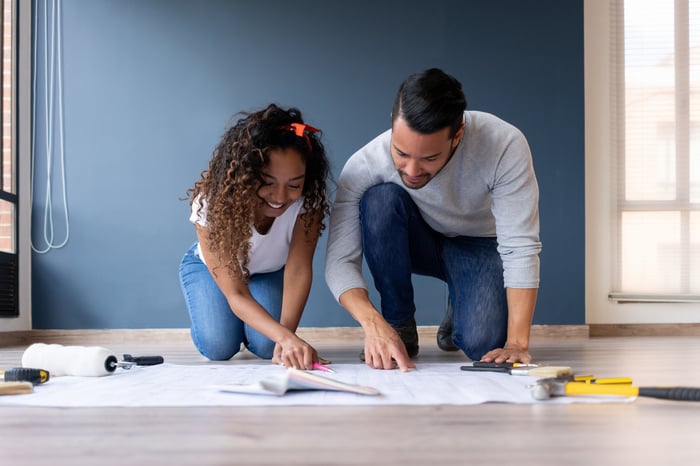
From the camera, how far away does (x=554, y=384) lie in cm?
133

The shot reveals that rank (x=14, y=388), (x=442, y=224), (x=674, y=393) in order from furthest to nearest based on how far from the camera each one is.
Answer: (x=442, y=224)
(x=14, y=388)
(x=674, y=393)

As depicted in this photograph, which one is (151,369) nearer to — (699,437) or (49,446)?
(49,446)

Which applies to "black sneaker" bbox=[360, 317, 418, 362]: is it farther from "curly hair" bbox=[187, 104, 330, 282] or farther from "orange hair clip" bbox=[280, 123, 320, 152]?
"orange hair clip" bbox=[280, 123, 320, 152]

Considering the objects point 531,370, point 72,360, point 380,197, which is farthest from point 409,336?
point 72,360

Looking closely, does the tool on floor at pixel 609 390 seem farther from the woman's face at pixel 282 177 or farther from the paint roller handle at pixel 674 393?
the woman's face at pixel 282 177

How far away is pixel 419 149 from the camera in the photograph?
5.82 ft

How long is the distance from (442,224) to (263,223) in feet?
1.74

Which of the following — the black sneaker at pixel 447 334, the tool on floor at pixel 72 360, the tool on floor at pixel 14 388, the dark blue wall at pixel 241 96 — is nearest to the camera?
the tool on floor at pixel 14 388

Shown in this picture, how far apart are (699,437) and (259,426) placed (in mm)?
606

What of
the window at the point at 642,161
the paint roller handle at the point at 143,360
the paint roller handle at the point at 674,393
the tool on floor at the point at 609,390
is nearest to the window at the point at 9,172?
the paint roller handle at the point at 143,360

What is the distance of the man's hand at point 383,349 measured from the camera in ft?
5.83

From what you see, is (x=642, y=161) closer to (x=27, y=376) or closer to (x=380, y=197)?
(x=380, y=197)

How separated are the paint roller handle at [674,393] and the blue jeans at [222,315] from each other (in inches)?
54.5

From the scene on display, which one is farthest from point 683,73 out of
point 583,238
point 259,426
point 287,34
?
point 259,426
